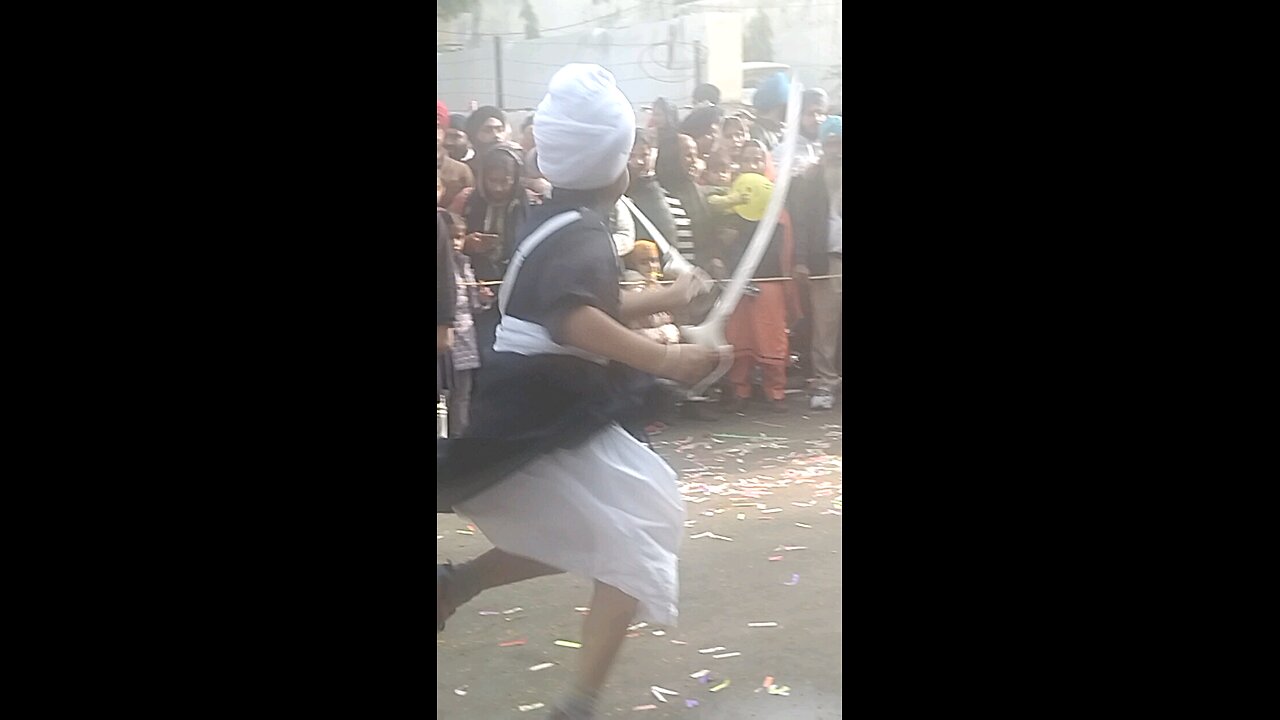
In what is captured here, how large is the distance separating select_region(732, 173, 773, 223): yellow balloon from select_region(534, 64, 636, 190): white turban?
204mm

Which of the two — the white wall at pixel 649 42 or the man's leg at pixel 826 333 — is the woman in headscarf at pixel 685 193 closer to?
the white wall at pixel 649 42

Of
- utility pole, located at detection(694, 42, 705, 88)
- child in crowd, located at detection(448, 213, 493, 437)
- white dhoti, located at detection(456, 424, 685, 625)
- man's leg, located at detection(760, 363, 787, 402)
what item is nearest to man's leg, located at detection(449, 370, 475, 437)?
child in crowd, located at detection(448, 213, 493, 437)

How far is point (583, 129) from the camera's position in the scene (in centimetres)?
211

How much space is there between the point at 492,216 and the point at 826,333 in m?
0.59

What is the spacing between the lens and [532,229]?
2107mm

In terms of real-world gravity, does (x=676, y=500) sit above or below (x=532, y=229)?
below

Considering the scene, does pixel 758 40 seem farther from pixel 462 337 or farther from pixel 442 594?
pixel 442 594

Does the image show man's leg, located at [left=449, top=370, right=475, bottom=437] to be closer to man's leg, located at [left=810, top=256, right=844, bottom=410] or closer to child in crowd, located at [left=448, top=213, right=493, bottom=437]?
child in crowd, located at [left=448, top=213, right=493, bottom=437]

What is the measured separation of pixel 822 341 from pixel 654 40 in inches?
22.8

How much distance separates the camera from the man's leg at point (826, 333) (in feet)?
7.01

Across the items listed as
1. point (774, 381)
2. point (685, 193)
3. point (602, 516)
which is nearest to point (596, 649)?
point (602, 516)

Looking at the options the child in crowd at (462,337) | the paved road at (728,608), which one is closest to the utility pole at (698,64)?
the child in crowd at (462,337)
